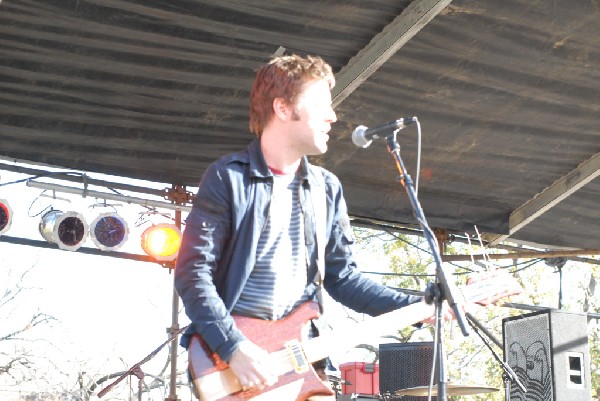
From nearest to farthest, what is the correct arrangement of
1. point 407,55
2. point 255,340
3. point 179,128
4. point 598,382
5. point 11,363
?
1. point 255,340
2. point 407,55
3. point 179,128
4. point 11,363
5. point 598,382

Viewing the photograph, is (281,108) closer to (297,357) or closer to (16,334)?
(297,357)

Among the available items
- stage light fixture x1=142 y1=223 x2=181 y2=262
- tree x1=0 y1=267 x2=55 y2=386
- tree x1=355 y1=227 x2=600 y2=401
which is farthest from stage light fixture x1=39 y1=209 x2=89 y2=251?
tree x1=355 y1=227 x2=600 y2=401

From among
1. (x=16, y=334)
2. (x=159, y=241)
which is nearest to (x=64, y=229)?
(x=159, y=241)

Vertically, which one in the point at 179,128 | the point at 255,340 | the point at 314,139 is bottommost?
the point at 255,340

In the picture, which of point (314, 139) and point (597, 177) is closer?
point (314, 139)

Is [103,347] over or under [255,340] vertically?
over

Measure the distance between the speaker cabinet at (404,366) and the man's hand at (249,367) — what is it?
430 cm

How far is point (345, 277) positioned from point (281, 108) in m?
0.68

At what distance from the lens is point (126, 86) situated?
243 inches

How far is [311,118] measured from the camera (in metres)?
3.36

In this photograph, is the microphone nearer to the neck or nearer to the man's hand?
the neck

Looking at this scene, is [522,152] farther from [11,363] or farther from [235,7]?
[11,363]

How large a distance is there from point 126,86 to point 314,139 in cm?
311

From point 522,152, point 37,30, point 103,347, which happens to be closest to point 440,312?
point 37,30
